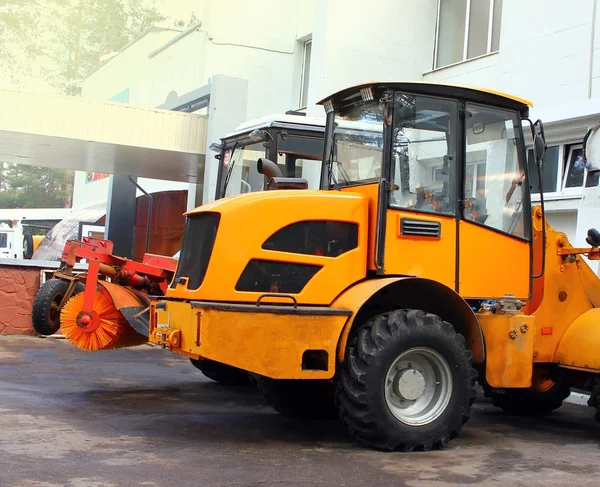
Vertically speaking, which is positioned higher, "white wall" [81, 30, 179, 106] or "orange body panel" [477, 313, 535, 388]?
"white wall" [81, 30, 179, 106]

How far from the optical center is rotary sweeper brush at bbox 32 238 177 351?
926 cm

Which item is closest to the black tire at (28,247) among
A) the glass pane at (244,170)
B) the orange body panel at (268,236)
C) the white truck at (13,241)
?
the white truck at (13,241)

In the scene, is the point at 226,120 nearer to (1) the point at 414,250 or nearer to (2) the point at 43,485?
(1) the point at 414,250

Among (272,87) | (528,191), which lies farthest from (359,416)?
(272,87)

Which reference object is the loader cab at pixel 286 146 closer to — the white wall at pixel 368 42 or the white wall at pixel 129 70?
the white wall at pixel 368 42

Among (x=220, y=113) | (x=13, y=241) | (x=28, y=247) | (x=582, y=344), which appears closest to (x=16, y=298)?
(x=220, y=113)

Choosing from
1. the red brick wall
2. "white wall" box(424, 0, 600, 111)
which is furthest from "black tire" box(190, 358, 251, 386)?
the red brick wall

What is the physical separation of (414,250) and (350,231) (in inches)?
22.2

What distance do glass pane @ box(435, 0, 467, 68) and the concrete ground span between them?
772 centimetres

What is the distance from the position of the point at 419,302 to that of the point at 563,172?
5448mm

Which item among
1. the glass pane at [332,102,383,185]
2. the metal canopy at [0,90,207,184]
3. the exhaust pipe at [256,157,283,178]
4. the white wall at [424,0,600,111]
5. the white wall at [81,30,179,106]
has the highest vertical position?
the white wall at [81,30,179,106]

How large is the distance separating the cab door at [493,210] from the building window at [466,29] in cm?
706

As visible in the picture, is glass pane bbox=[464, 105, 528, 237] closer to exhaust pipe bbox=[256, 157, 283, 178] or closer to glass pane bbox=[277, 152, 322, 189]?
exhaust pipe bbox=[256, 157, 283, 178]

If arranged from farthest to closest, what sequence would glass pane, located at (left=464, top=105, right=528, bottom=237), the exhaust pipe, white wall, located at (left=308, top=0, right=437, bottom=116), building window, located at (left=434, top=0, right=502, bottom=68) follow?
white wall, located at (left=308, top=0, right=437, bottom=116)
building window, located at (left=434, top=0, right=502, bottom=68)
the exhaust pipe
glass pane, located at (left=464, top=105, right=528, bottom=237)
